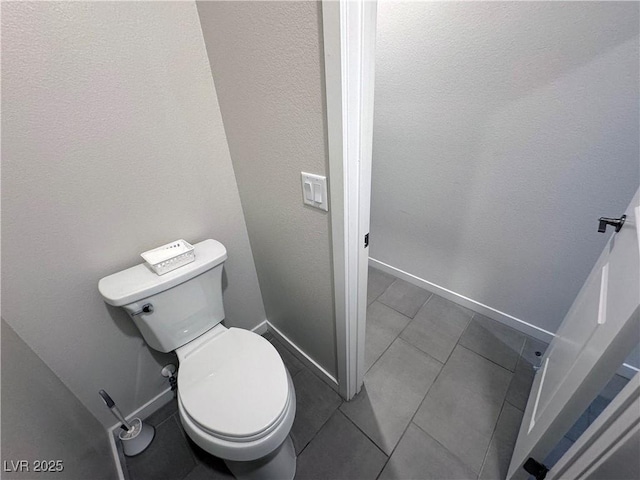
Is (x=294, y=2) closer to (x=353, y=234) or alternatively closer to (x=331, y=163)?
(x=331, y=163)

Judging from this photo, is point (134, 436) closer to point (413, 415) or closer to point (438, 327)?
point (413, 415)

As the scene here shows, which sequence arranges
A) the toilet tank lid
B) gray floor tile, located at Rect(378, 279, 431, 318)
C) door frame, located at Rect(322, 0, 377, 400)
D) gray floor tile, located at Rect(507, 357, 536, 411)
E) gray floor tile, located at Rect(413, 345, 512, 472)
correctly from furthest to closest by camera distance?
gray floor tile, located at Rect(378, 279, 431, 318)
gray floor tile, located at Rect(507, 357, 536, 411)
gray floor tile, located at Rect(413, 345, 512, 472)
the toilet tank lid
door frame, located at Rect(322, 0, 377, 400)

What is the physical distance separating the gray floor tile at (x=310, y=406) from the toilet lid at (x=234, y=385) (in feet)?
1.49

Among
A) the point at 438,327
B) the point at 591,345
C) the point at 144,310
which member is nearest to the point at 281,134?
the point at 144,310

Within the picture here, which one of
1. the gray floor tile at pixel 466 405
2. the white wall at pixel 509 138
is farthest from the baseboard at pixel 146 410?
the white wall at pixel 509 138

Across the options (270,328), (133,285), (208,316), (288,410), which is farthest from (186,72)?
(270,328)

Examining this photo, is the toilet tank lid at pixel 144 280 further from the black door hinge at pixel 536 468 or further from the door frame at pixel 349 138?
the black door hinge at pixel 536 468

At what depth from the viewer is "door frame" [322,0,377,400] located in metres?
0.56

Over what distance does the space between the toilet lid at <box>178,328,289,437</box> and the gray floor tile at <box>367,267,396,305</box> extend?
1052 millimetres

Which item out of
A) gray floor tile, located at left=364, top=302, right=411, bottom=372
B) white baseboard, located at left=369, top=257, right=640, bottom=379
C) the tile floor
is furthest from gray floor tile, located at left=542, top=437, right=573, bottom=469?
gray floor tile, located at left=364, top=302, right=411, bottom=372

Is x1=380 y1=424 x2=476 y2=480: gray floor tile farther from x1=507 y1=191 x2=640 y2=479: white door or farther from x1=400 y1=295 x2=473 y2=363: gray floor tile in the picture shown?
x1=400 y1=295 x2=473 y2=363: gray floor tile

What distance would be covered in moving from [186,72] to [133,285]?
794mm

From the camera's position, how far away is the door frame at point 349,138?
22.2 inches

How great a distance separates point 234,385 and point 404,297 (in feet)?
4.41
